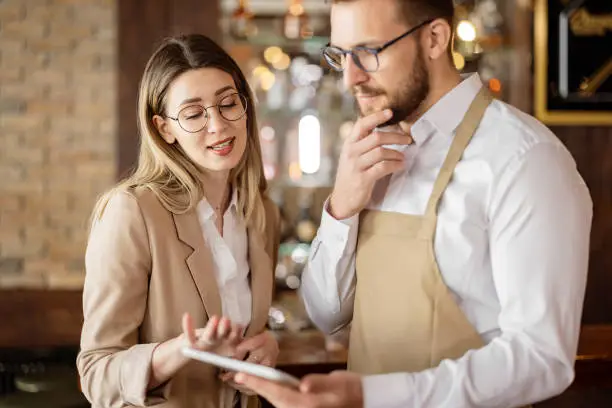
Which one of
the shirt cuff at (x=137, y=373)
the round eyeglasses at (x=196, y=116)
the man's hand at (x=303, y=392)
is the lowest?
the shirt cuff at (x=137, y=373)

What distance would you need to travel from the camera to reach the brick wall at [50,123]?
393 cm

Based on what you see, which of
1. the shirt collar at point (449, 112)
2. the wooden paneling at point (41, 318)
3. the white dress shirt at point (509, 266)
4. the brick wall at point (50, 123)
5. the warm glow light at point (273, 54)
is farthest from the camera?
the warm glow light at point (273, 54)

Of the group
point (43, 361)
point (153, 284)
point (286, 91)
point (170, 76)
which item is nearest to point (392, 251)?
point (153, 284)

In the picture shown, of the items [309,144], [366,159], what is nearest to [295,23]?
[309,144]

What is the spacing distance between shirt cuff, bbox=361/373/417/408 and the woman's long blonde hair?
1.95ft

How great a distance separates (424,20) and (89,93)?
2694 millimetres

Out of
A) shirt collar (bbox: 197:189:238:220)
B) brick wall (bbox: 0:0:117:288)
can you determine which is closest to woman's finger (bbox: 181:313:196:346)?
shirt collar (bbox: 197:189:238:220)

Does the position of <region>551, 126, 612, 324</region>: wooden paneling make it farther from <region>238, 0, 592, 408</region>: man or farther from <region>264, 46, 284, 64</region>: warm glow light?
<region>238, 0, 592, 408</region>: man

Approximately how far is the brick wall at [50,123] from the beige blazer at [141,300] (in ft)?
7.61

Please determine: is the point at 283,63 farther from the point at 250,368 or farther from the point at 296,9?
the point at 250,368

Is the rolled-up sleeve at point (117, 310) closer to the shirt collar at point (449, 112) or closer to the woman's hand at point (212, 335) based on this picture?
the woman's hand at point (212, 335)

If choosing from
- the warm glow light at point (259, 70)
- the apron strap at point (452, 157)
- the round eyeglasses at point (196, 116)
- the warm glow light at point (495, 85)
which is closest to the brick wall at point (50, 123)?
the warm glow light at point (259, 70)

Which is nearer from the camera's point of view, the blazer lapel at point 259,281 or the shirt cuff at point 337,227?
the shirt cuff at point 337,227

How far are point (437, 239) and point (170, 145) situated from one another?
687mm
